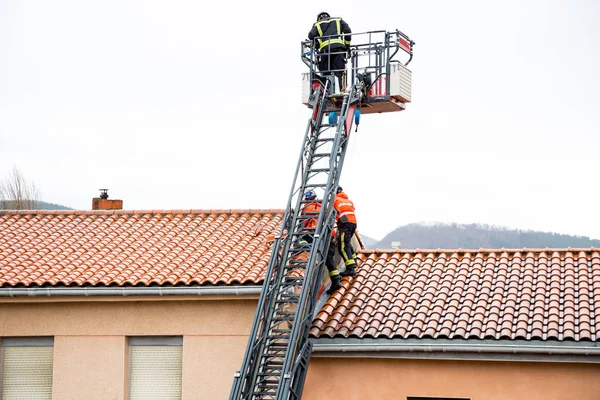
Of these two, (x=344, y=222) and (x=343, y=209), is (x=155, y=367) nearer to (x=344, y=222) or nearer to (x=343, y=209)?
(x=344, y=222)

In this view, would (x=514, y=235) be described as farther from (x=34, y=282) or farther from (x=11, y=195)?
(x=34, y=282)

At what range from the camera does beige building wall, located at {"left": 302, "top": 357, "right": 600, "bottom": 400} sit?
13102 mm

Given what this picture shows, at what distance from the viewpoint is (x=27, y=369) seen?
15906 mm

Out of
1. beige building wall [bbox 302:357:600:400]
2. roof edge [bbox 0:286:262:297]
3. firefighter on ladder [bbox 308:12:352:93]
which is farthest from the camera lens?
firefighter on ladder [bbox 308:12:352:93]

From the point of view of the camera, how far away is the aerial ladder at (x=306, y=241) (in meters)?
13.5

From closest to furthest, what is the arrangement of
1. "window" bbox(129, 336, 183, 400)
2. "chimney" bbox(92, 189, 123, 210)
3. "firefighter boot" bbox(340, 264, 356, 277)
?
"window" bbox(129, 336, 183, 400) < "firefighter boot" bbox(340, 264, 356, 277) < "chimney" bbox(92, 189, 123, 210)

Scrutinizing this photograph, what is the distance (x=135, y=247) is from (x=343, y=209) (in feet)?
13.2

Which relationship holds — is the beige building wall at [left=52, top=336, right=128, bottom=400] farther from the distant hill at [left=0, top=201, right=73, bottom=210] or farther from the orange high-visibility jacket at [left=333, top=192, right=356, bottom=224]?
the distant hill at [left=0, top=201, right=73, bottom=210]

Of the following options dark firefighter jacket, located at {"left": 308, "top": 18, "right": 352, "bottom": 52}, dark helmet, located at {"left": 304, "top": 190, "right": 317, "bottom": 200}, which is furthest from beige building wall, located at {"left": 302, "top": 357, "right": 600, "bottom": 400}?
dark firefighter jacket, located at {"left": 308, "top": 18, "right": 352, "bottom": 52}

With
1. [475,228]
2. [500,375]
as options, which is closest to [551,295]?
[500,375]

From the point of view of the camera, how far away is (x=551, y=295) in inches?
570

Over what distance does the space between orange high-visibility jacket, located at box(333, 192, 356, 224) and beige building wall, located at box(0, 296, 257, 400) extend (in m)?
2.00

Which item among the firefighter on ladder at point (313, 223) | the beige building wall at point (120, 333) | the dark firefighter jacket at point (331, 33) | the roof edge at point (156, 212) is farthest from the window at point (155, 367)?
the dark firefighter jacket at point (331, 33)

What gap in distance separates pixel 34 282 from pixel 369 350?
220 inches
